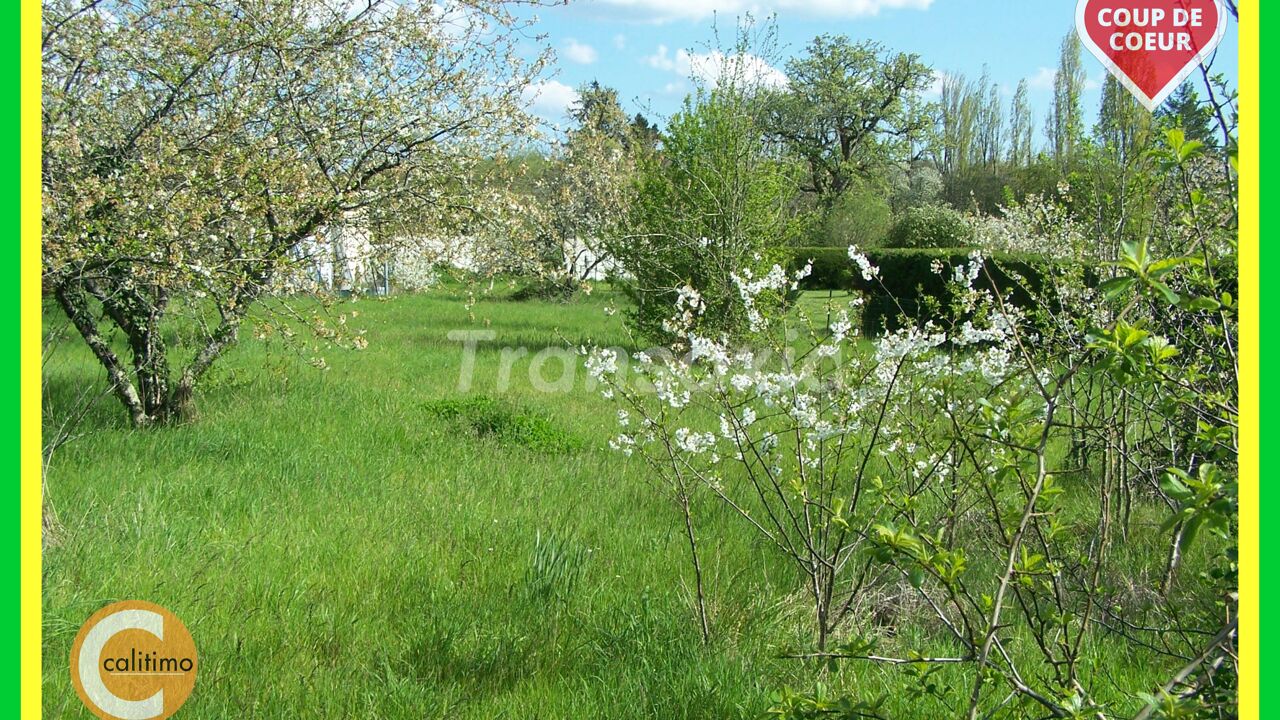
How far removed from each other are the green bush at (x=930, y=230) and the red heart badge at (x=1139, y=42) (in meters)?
21.0

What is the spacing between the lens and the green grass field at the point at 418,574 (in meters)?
2.95

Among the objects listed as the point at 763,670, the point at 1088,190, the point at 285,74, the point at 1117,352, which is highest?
the point at 285,74

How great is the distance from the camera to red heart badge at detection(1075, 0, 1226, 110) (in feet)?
11.8

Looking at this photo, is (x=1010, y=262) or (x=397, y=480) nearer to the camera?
(x=397, y=480)

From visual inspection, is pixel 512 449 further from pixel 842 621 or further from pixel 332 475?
pixel 842 621

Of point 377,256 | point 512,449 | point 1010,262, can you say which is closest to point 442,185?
point 377,256

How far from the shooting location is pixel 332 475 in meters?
5.34

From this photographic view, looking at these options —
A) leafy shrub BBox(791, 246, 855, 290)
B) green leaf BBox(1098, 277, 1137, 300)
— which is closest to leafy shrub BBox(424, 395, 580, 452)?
green leaf BBox(1098, 277, 1137, 300)

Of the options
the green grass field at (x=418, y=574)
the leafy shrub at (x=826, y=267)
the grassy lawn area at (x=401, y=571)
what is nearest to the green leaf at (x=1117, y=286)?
the green grass field at (x=418, y=574)

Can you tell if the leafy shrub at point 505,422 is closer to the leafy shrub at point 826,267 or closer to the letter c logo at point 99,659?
the letter c logo at point 99,659

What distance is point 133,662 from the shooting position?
3084 mm

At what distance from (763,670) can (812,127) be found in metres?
29.8

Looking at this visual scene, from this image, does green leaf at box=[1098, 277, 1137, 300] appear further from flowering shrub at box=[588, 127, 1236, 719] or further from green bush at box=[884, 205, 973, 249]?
green bush at box=[884, 205, 973, 249]

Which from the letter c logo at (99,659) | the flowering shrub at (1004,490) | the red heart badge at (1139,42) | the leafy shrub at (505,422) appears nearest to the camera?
the flowering shrub at (1004,490)
